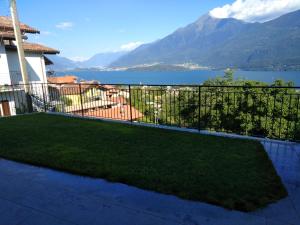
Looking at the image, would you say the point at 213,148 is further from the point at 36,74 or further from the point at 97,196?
the point at 36,74

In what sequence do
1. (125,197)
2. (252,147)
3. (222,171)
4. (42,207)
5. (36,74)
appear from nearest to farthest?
(42,207)
(125,197)
(222,171)
(252,147)
(36,74)

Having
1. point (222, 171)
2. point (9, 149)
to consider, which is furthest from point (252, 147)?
point (9, 149)

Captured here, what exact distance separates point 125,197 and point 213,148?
1.78 metres

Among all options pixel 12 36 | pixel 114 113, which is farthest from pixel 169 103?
pixel 12 36

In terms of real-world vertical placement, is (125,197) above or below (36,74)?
below

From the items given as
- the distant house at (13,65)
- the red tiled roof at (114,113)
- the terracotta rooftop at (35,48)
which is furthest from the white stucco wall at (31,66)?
the red tiled roof at (114,113)

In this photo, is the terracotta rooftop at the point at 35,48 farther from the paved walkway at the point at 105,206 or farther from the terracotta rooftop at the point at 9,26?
the paved walkway at the point at 105,206

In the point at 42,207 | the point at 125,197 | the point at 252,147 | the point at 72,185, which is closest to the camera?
the point at 42,207

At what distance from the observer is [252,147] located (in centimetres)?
345

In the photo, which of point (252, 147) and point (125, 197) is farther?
point (252, 147)

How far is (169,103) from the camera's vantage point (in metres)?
7.64

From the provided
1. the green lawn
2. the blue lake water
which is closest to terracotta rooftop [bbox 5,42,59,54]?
the green lawn

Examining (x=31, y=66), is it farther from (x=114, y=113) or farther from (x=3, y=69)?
(x=114, y=113)

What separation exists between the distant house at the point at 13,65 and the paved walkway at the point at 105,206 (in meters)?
10.1
